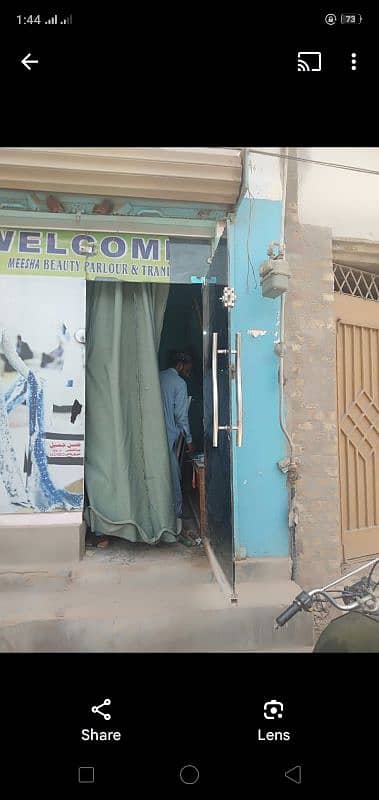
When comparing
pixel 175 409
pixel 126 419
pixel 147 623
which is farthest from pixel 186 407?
pixel 147 623

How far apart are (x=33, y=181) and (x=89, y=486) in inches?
84.8

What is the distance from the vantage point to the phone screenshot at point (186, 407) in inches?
46.1

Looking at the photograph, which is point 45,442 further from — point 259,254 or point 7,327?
point 259,254

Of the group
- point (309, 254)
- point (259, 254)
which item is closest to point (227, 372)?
point (259, 254)

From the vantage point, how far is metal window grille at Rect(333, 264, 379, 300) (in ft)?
→ 12.4

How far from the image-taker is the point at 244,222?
3.24 metres

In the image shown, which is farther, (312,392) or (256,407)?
(312,392)

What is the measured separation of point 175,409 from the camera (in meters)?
3.98

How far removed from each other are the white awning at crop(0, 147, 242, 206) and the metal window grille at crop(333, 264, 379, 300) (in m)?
1.19
